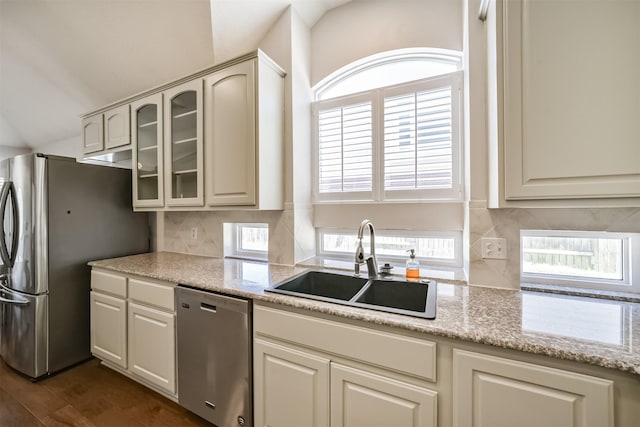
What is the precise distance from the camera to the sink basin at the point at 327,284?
1566 millimetres

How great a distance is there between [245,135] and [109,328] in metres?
1.78

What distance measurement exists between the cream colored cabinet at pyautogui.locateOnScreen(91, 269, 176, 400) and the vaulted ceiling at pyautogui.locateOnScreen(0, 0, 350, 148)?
1.78m

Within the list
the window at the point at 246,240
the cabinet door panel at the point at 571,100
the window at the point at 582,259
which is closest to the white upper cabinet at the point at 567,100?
the cabinet door panel at the point at 571,100

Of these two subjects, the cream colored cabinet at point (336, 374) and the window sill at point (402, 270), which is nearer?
the cream colored cabinet at point (336, 374)

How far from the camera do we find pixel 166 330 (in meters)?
1.65

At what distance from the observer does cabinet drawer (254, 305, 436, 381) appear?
978 mm

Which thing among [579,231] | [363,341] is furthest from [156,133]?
[579,231]

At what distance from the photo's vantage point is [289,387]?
1236 mm

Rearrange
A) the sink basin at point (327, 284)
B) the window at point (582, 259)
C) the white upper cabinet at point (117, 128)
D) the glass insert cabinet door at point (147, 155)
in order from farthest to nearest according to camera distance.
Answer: the white upper cabinet at point (117, 128), the glass insert cabinet door at point (147, 155), the sink basin at point (327, 284), the window at point (582, 259)

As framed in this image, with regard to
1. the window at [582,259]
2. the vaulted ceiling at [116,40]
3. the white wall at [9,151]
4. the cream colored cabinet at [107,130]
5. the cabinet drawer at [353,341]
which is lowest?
the cabinet drawer at [353,341]

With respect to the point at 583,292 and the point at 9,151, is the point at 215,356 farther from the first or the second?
the point at 9,151

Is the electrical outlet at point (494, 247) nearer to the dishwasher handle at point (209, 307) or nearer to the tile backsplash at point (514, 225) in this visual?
the tile backsplash at point (514, 225)

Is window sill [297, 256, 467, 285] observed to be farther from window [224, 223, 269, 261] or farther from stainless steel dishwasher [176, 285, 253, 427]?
stainless steel dishwasher [176, 285, 253, 427]

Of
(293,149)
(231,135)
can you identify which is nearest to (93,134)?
(231,135)
